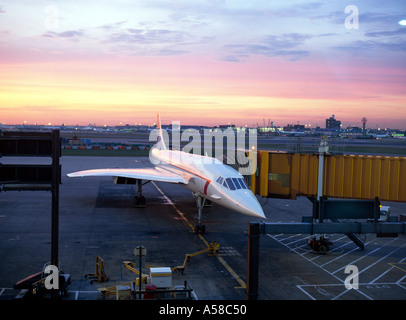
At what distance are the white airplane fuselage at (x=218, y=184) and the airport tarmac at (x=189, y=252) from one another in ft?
9.87

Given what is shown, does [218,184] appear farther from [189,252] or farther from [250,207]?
[189,252]

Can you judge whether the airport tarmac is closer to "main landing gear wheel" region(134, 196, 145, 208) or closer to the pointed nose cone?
"main landing gear wheel" region(134, 196, 145, 208)

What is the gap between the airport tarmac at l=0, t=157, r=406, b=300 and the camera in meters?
22.2

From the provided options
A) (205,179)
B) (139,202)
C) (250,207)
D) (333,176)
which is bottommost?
(139,202)

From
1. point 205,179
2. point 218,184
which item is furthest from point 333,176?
point 205,179

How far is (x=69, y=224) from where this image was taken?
35.4 metres

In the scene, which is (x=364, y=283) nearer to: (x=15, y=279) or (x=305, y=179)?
(x=305, y=179)

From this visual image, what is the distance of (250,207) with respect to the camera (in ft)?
91.8

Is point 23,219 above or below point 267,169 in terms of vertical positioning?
below

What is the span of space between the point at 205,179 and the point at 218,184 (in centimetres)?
212

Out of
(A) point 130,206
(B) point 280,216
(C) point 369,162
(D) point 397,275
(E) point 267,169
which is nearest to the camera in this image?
(D) point 397,275

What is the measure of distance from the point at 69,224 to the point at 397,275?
24170 mm

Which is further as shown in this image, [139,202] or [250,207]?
[139,202]
